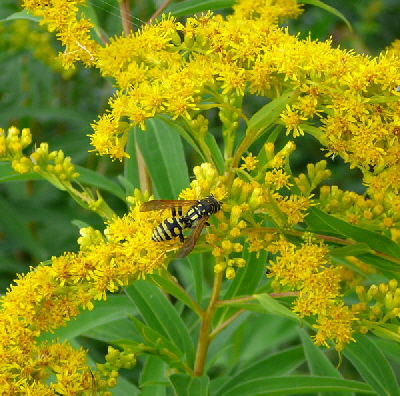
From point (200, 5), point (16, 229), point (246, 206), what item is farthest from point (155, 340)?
point (16, 229)

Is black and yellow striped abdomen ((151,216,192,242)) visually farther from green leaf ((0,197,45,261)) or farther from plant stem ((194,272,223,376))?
green leaf ((0,197,45,261))

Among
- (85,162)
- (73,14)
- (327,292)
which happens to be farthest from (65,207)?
(327,292)

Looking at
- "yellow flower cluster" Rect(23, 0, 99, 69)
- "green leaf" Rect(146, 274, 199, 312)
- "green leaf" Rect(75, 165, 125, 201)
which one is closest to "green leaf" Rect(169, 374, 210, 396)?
"green leaf" Rect(146, 274, 199, 312)

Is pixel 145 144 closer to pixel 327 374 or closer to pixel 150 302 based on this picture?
pixel 150 302

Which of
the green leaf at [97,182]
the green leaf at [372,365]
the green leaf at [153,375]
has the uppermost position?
the green leaf at [97,182]

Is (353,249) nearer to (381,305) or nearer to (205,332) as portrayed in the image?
(381,305)

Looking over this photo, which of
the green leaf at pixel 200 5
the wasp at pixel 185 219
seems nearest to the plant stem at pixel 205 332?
the wasp at pixel 185 219

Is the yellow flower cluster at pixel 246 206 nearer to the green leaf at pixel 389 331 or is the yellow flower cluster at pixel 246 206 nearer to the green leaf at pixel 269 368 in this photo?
the green leaf at pixel 389 331
